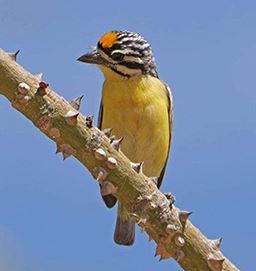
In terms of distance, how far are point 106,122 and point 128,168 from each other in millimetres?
3966

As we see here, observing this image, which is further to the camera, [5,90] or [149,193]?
[149,193]

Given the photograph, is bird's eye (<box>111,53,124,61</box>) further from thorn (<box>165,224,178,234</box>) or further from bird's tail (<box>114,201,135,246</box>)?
thorn (<box>165,224,178,234</box>)

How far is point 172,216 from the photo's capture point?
6.41 feet

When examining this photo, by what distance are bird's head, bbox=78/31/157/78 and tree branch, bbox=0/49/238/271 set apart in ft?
12.8

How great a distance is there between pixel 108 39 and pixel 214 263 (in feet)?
14.1

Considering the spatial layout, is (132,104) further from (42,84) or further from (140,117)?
(42,84)

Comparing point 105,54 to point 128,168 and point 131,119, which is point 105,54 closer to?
point 131,119

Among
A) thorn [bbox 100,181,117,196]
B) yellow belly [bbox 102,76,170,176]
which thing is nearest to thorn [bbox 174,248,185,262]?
thorn [bbox 100,181,117,196]

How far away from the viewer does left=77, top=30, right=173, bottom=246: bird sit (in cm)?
571

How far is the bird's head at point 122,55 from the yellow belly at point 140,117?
0.39ft

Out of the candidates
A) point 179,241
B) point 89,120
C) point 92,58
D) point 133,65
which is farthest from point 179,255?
point 133,65

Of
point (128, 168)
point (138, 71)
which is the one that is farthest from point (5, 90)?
point (138, 71)

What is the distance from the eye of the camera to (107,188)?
1.76 metres

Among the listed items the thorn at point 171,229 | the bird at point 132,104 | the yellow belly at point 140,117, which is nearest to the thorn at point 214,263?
the thorn at point 171,229
